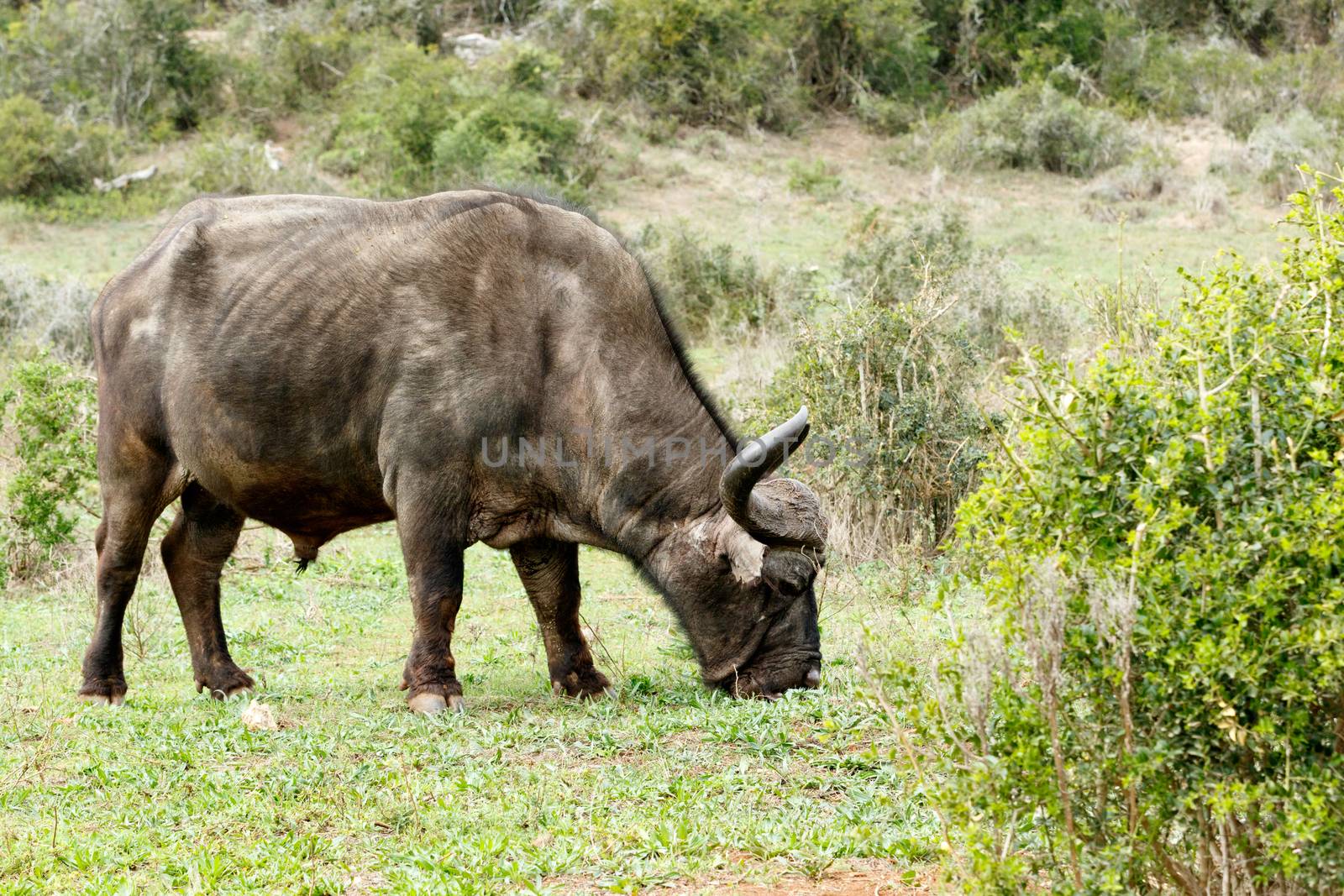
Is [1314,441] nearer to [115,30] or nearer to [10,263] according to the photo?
[10,263]

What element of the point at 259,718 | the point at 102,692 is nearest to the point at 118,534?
the point at 102,692

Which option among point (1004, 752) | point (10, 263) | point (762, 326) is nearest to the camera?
point (1004, 752)

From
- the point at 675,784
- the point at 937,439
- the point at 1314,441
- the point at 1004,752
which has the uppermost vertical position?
the point at 1314,441

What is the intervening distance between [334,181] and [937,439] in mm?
16720

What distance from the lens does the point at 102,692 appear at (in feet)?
24.6

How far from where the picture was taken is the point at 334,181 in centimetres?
2427

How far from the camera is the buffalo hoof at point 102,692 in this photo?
7457 millimetres

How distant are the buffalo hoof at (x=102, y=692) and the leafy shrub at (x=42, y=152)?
18.7m

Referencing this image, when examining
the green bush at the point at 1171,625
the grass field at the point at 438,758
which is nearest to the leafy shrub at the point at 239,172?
the grass field at the point at 438,758

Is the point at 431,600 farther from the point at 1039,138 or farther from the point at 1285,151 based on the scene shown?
the point at 1039,138

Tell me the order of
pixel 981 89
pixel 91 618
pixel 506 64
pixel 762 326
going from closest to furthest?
pixel 91 618 → pixel 762 326 → pixel 506 64 → pixel 981 89

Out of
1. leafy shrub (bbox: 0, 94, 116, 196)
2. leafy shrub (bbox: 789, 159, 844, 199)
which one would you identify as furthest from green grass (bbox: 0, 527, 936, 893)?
leafy shrub (bbox: 0, 94, 116, 196)

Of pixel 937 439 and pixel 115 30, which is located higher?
pixel 937 439

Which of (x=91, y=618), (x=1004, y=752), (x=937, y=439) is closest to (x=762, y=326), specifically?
(x=937, y=439)
